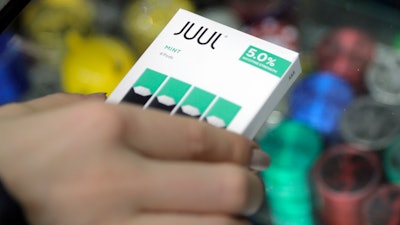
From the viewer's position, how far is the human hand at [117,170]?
592 mm

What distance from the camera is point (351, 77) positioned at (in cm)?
104

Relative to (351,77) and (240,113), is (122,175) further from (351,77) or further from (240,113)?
(351,77)

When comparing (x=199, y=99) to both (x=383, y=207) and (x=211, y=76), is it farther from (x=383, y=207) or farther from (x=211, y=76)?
(x=383, y=207)

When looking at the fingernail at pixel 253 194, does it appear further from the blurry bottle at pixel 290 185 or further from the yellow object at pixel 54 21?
the yellow object at pixel 54 21

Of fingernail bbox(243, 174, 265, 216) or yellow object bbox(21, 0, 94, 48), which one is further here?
yellow object bbox(21, 0, 94, 48)

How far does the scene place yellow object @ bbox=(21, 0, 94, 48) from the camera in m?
1.10

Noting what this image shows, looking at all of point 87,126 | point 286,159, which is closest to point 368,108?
point 286,159

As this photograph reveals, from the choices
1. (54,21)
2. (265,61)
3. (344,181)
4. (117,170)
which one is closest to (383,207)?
(344,181)

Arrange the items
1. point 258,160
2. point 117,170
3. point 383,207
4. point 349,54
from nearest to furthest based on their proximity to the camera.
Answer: point 117,170
point 258,160
point 383,207
point 349,54

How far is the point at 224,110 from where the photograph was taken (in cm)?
73

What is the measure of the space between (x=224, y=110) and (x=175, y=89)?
0.23 feet

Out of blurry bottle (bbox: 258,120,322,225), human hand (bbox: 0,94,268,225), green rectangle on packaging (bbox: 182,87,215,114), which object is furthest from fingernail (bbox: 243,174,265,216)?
blurry bottle (bbox: 258,120,322,225)

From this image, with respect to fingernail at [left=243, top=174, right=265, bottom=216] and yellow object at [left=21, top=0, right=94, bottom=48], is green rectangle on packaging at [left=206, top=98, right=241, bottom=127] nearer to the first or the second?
fingernail at [left=243, top=174, right=265, bottom=216]

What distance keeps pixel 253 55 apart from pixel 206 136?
200 mm
